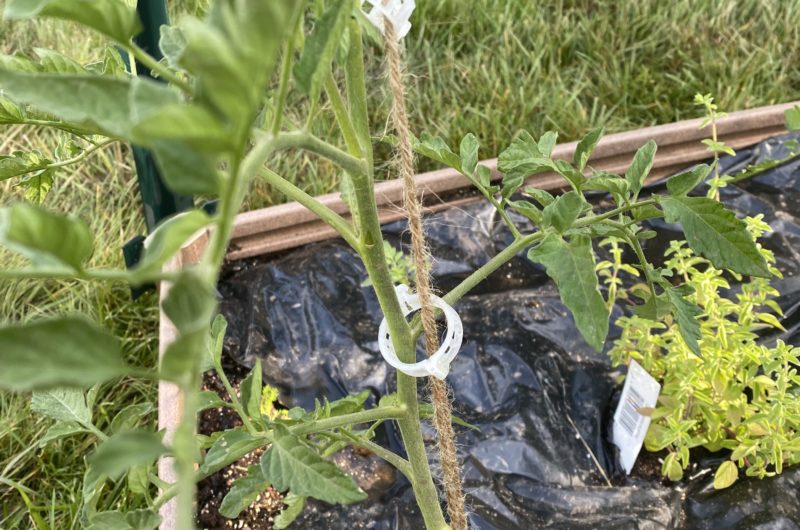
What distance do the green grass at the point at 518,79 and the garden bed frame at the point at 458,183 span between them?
186 mm

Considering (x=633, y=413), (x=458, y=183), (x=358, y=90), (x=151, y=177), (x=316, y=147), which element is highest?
(x=151, y=177)

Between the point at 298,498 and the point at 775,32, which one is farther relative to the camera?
the point at 775,32

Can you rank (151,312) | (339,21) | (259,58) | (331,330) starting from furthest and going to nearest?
(151,312) → (331,330) → (339,21) → (259,58)

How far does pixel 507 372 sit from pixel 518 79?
115cm

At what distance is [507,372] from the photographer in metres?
1.61

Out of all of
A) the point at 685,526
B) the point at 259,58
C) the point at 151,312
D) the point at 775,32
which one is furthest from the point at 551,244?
the point at 775,32

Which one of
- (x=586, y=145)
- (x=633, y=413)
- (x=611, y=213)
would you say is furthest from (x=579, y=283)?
(x=633, y=413)

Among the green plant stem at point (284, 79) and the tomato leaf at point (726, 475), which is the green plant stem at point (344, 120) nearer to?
the green plant stem at point (284, 79)

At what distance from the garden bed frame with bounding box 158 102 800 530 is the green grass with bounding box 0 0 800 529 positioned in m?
0.19

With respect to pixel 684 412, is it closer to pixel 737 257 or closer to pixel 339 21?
pixel 737 257

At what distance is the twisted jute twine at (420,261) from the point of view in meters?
0.74

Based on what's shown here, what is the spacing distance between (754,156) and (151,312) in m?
1.68

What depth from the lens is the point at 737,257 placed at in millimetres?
707

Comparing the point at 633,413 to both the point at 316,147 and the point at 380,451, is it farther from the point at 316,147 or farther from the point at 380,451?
the point at 316,147
